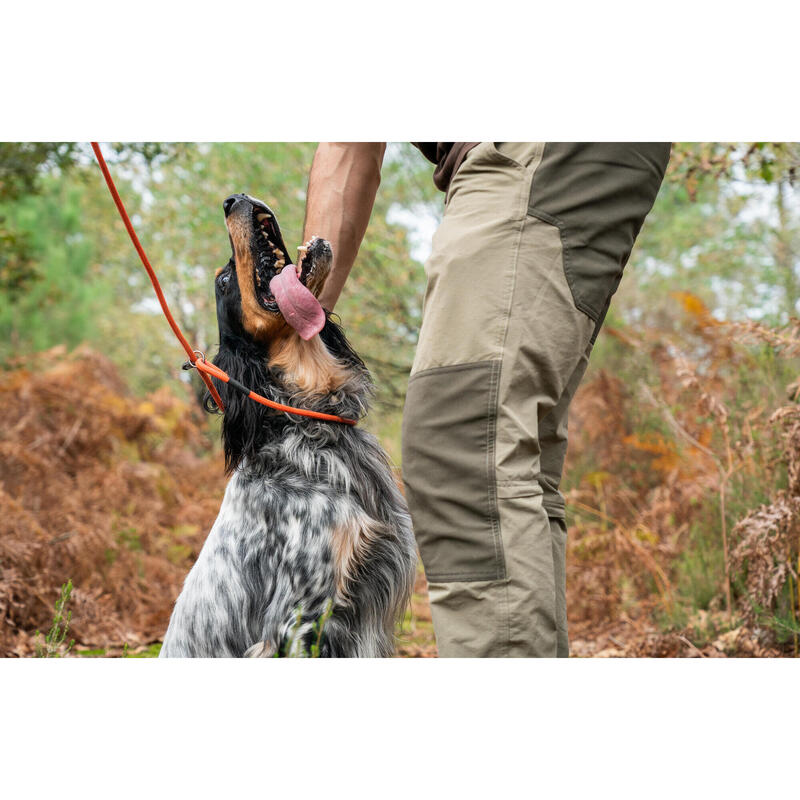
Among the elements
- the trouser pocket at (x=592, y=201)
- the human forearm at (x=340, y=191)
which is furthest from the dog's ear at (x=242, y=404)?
the trouser pocket at (x=592, y=201)

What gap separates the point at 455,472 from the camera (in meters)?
2.20

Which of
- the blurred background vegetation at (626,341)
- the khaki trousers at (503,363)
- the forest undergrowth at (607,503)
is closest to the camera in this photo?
the khaki trousers at (503,363)

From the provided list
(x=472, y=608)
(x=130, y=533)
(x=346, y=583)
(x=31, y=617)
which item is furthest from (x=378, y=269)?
(x=472, y=608)

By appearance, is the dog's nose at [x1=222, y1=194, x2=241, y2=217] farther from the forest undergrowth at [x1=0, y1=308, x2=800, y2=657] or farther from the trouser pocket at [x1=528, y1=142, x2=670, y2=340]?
the forest undergrowth at [x1=0, y1=308, x2=800, y2=657]

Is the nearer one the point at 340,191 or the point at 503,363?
the point at 503,363

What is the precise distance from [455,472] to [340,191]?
120 centimetres

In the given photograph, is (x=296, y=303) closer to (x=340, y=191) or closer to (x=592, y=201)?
(x=340, y=191)

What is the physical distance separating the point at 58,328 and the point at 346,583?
32.5 feet

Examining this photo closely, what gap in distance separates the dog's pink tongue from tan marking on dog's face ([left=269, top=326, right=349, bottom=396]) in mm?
126

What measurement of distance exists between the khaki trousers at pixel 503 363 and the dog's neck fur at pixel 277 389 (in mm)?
845

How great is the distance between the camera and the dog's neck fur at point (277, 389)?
299 centimetres

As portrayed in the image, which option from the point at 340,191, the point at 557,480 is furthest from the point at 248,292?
the point at 557,480

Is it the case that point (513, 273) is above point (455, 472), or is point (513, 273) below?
above

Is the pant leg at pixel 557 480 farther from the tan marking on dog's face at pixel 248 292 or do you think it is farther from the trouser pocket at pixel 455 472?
the tan marking on dog's face at pixel 248 292
